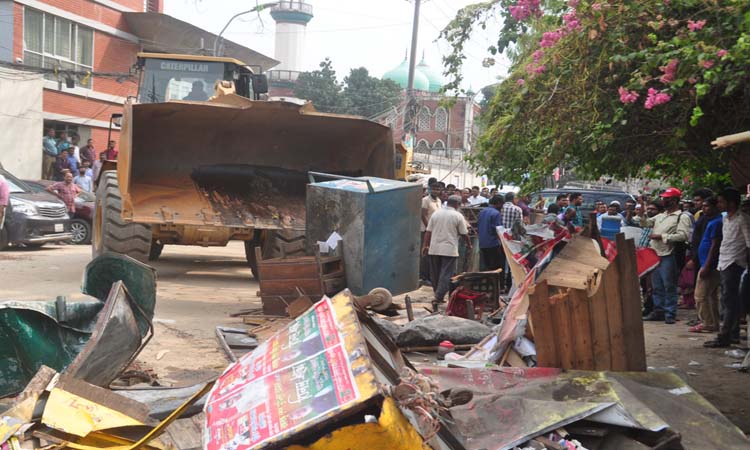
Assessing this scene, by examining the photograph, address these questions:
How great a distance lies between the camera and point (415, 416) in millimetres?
3191

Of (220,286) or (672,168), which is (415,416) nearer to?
(672,168)

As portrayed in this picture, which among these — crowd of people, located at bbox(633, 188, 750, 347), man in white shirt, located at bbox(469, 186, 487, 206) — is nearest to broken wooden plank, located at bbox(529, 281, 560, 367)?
crowd of people, located at bbox(633, 188, 750, 347)

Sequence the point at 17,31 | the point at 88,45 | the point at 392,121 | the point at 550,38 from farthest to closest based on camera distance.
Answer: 1. the point at 88,45
2. the point at 17,31
3. the point at 392,121
4. the point at 550,38

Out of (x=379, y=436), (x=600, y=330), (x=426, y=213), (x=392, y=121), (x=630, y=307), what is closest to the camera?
(x=379, y=436)

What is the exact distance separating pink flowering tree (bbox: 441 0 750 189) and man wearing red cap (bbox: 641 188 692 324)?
4.29m

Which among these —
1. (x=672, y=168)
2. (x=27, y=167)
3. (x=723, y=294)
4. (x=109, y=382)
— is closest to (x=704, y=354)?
(x=723, y=294)

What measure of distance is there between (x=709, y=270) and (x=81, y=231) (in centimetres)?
1254

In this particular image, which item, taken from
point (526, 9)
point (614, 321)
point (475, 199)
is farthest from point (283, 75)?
point (614, 321)

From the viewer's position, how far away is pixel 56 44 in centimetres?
2667

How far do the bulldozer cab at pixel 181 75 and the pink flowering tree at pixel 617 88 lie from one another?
24.3 feet

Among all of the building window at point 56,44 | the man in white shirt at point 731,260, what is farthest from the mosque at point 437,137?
the man in white shirt at point 731,260

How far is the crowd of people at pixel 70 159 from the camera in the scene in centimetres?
1983

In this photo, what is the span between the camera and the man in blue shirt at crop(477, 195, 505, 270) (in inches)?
511

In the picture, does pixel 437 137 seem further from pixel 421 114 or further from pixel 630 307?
pixel 630 307
